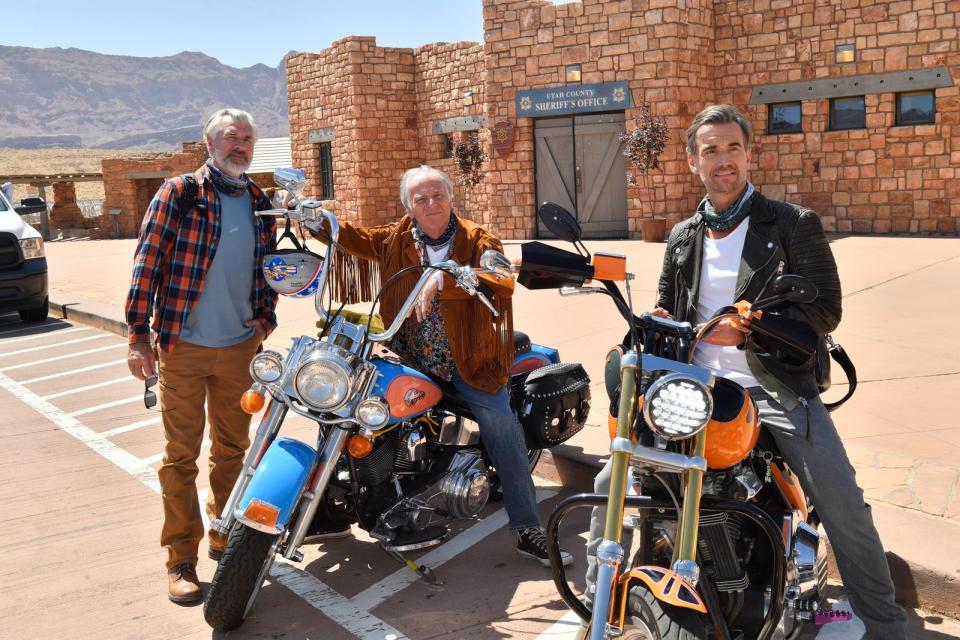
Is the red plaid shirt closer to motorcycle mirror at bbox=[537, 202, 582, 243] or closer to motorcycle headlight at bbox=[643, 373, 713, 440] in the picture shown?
motorcycle mirror at bbox=[537, 202, 582, 243]

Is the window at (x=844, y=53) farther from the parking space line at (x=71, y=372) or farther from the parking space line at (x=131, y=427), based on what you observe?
the parking space line at (x=131, y=427)

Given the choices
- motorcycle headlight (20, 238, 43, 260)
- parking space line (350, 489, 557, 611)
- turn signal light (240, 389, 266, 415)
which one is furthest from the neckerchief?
motorcycle headlight (20, 238, 43, 260)

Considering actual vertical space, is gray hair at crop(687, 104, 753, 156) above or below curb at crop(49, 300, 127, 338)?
above

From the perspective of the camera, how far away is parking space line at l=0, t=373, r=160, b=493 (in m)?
5.73

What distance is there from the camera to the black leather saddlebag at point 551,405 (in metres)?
4.57

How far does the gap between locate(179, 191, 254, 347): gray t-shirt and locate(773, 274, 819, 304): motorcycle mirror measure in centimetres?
248

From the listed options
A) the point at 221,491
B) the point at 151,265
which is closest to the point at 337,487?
the point at 221,491

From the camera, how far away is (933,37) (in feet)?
48.2

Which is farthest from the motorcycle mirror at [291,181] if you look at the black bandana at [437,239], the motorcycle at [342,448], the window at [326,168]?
the window at [326,168]

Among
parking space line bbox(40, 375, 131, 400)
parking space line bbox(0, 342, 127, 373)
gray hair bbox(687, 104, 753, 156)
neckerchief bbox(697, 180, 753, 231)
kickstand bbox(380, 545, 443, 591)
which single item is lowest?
kickstand bbox(380, 545, 443, 591)

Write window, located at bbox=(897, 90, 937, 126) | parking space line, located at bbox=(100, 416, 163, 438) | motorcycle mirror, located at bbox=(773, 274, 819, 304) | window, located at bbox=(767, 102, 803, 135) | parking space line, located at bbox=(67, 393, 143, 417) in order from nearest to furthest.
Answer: motorcycle mirror, located at bbox=(773, 274, 819, 304), parking space line, located at bbox=(100, 416, 163, 438), parking space line, located at bbox=(67, 393, 143, 417), window, located at bbox=(897, 90, 937, 126), window, located at bbox=(767, 102, 803, 135)

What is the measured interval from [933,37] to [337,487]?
14.1 metres

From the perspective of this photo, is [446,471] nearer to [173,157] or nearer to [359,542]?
[359,542]

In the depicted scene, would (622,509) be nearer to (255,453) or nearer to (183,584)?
(255,453)
